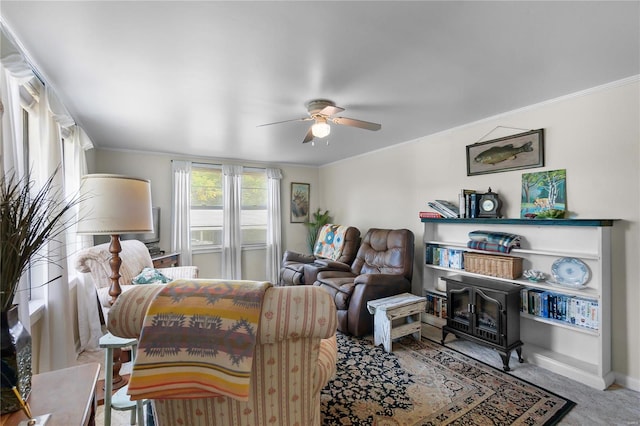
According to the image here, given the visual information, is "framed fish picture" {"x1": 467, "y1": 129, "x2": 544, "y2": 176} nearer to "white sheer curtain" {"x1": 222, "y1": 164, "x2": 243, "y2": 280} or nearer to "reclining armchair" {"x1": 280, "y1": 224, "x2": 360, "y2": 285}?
"reclining armchair" {"x1": 280, "y1": 224, "x2": 360, "y2": 285}

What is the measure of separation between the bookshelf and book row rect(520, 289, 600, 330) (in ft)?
0.10

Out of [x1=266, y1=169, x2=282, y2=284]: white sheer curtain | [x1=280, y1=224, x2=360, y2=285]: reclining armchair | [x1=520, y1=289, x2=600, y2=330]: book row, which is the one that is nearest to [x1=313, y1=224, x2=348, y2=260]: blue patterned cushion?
[x1=280, y1=224, x2=360, y2=285]: reclining armchair

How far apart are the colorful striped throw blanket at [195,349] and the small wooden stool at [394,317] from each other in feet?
6.84

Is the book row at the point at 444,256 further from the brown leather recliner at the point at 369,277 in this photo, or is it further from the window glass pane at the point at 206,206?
the window glass pane at the point at 206,206

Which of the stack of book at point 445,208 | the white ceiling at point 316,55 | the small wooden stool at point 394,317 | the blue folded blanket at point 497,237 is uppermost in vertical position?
the white ceiling at point 316,55

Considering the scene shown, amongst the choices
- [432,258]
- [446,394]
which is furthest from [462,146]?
[446,394]

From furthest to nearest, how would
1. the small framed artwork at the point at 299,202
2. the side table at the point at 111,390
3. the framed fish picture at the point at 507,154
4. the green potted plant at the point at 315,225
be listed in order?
the small framed artwork at the point at 299,202 → the green potted plant at the point at 315,225 → the framed fish picture at the point at 507,154 → the side table at the point at 111,390

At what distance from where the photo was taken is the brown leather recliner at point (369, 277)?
3037mm

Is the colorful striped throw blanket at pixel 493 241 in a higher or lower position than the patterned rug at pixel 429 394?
higher

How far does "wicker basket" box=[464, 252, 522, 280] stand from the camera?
265 centimetres

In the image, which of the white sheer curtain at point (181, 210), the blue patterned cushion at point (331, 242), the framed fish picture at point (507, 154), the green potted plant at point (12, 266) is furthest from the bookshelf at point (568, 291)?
the white sheer curtain at point (181, 210)

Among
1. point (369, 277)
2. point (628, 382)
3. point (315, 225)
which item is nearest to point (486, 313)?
point (628, 382)

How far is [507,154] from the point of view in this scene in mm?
2877

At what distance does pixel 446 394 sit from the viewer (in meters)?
2.10
